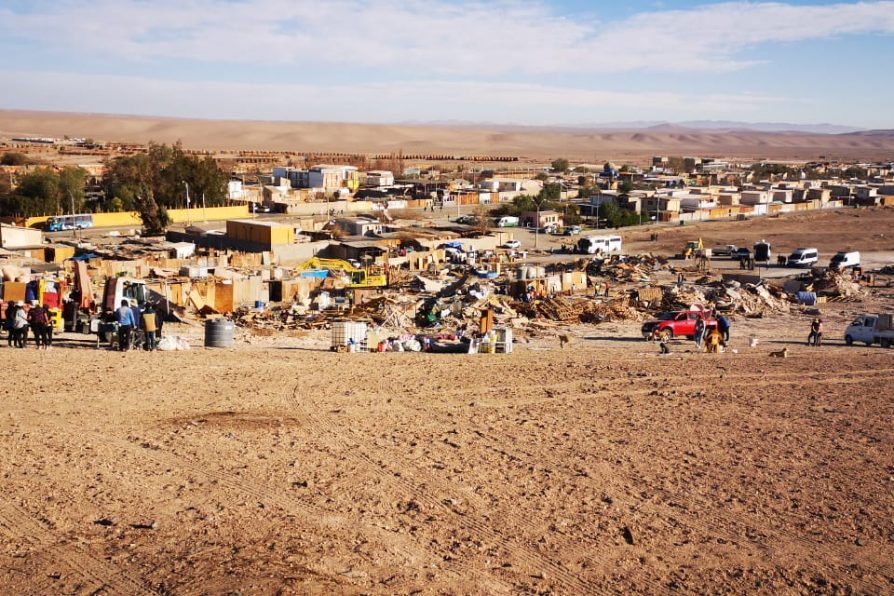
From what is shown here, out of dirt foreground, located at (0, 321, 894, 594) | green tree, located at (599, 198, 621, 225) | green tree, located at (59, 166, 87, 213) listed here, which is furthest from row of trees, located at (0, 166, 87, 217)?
dirt foreground, located at (0, 321, 894, 594)

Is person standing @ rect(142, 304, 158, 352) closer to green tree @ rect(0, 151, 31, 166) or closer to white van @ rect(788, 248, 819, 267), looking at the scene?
white van @ rect(788, 248, 819, 267)

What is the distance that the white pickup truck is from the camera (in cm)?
1906

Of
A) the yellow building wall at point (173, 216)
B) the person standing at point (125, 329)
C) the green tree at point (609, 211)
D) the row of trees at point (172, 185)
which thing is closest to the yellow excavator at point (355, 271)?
the person standing at point (125, 329)

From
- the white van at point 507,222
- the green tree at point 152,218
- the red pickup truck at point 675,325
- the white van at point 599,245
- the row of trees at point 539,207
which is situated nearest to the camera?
the red pickup truck at point 675,325

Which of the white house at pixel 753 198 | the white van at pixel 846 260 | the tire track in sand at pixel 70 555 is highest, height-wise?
the white house at pixel 753 198

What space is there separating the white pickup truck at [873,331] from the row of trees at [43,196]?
Result: 1587 inches

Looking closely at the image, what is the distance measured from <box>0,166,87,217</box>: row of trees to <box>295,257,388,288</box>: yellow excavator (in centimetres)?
2200

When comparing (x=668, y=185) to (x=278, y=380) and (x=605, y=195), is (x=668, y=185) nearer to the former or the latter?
(x=605, y=195)

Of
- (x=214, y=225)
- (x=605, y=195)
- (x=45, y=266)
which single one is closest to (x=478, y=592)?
(x=45, y=266)

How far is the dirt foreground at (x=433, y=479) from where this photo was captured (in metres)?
6.71

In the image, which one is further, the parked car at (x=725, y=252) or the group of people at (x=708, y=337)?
the parked car at (x=725, y=252)

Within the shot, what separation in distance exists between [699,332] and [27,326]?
13.1 metres

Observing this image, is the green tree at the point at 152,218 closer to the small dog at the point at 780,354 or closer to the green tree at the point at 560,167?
the small dog at the point at 780,354

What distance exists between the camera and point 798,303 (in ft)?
87.7
